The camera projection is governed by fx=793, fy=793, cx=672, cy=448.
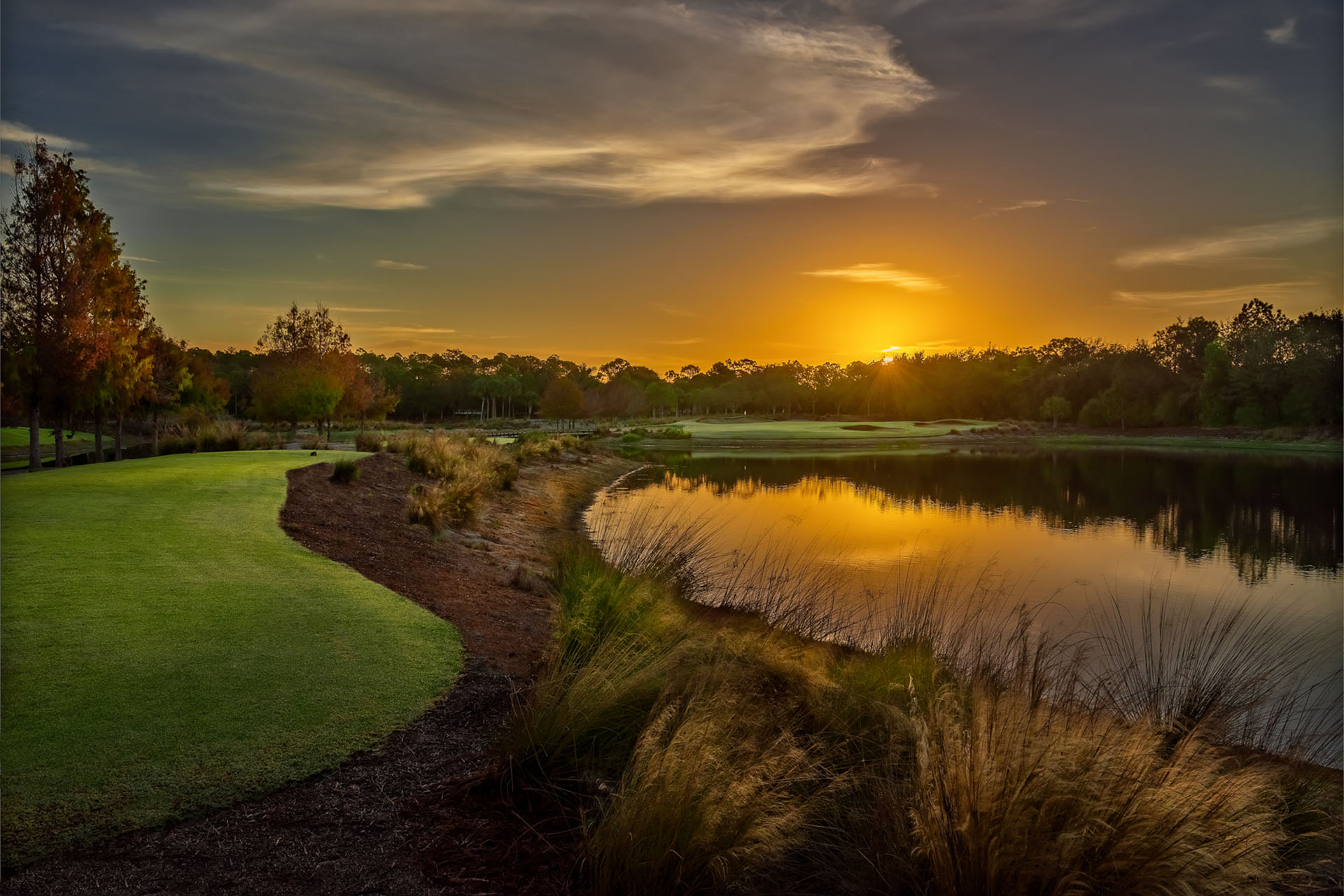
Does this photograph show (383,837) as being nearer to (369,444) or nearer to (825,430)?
(369,444)

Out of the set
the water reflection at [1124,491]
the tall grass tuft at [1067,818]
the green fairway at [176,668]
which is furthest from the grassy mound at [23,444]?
the tall grass tuft at [1067,818]

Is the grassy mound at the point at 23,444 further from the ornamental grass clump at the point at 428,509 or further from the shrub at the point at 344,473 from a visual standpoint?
the ornamental grass clump at the point at 428,509

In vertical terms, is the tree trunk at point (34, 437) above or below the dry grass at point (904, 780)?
above

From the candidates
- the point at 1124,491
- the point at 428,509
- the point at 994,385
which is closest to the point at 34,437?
the point at 428,509

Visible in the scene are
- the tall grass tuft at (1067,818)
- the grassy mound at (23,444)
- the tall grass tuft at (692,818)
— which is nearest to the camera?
the tall grass tuft at (1067,818)

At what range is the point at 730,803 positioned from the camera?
3805 mm

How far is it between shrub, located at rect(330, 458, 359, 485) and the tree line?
5628mm

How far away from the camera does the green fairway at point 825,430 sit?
73375 mm

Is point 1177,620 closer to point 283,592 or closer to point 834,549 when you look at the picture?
point 834,549

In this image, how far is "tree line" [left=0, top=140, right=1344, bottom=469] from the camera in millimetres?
19594

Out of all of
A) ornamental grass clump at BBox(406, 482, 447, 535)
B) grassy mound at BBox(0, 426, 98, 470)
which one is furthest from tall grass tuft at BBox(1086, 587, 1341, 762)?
grassy mound at BBox(0, 426, 98, 470)

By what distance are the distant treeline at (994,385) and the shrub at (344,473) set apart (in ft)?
92.1

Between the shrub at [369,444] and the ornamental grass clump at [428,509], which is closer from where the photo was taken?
the ornamental grass clump at [428,509]

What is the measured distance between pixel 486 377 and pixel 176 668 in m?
97.2
